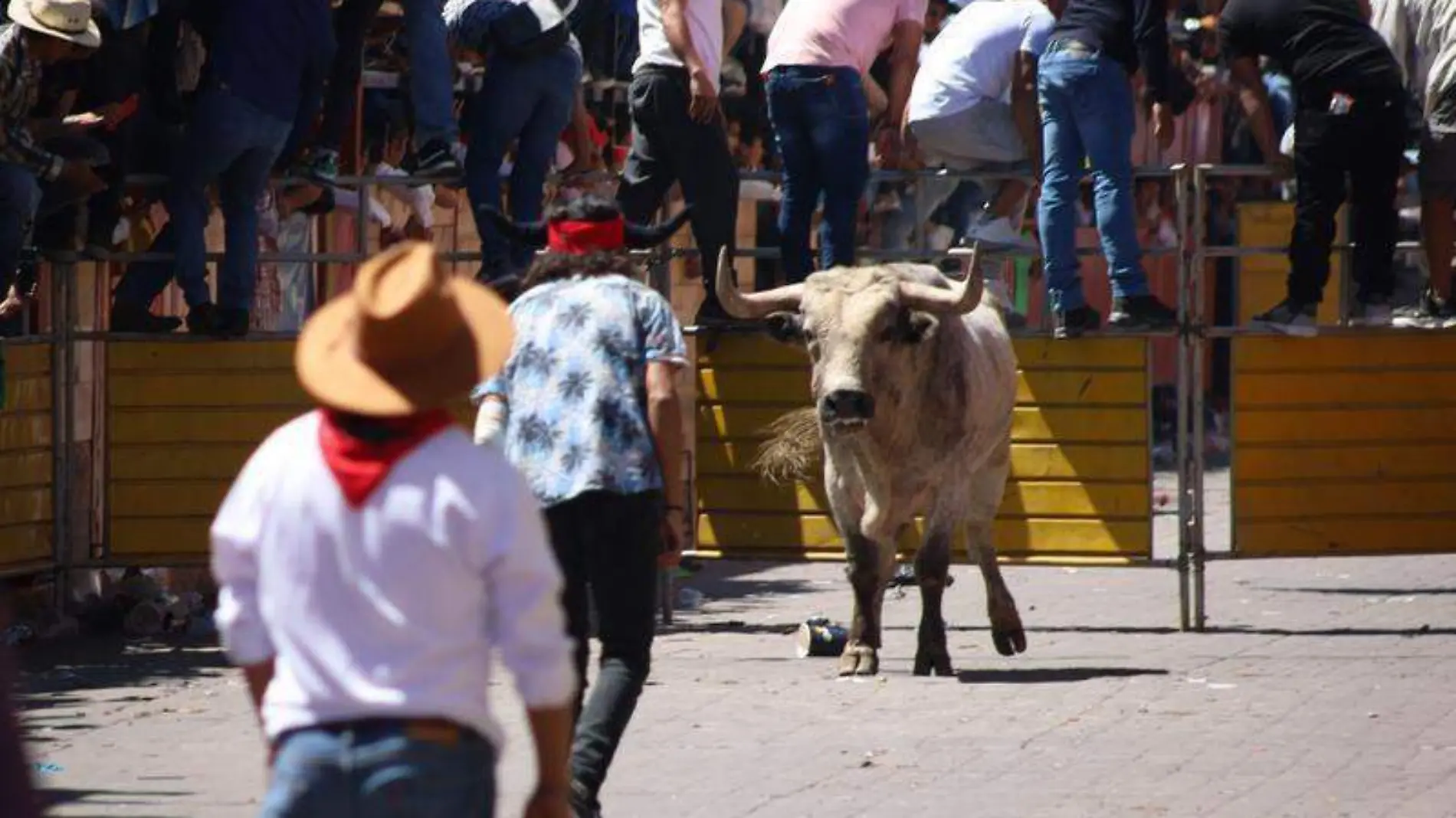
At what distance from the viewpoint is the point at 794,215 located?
50.3 ft

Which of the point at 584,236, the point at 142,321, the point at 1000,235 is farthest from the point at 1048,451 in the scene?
the point at 584,236

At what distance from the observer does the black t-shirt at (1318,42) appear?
14703 millimetres

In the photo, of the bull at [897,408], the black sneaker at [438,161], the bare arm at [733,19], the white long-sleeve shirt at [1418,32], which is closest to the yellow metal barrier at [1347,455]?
the white long-sleeve shirt at [1418,32]

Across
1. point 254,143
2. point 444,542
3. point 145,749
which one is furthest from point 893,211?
point 444,542

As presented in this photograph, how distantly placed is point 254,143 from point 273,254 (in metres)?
0.76

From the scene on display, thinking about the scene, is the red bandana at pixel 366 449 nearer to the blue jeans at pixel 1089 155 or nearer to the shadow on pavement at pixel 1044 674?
the shadow on pavement at pixel 1044 674

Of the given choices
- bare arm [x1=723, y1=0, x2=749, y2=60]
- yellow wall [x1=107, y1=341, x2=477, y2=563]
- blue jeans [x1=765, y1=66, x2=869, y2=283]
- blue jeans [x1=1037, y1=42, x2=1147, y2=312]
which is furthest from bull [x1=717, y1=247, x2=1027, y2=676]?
yellow wall [x1=107, y1=341, x2=477, y2=563]

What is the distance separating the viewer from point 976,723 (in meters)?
12.1

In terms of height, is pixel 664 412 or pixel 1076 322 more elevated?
pixel 1076 322

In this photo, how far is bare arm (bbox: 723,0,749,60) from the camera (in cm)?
1633

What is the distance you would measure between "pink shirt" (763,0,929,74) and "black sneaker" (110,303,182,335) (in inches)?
122

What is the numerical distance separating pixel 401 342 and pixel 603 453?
112 inches

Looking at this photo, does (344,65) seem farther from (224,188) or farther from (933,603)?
(933,603)

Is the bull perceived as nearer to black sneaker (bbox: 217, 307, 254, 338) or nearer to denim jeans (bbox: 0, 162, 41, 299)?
black sneaker (bbox: 217, 307, 254, 338)
